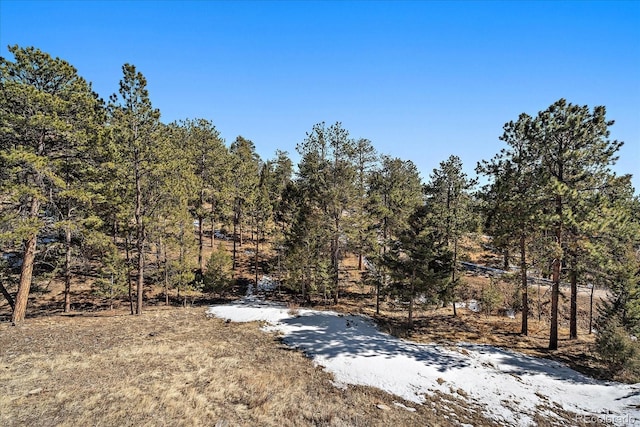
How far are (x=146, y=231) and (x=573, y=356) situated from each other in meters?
25.0

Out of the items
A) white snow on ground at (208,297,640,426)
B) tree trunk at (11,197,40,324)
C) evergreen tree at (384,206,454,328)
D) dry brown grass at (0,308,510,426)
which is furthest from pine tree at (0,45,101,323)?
evergreen tree at (384,206,454,328)

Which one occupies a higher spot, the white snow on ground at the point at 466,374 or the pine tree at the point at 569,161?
the pine tree at the point at 569,161

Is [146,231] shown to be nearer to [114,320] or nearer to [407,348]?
[114,320]

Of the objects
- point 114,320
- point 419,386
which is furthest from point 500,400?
point 114,320

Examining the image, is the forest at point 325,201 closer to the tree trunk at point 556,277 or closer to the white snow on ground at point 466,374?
the tree trunk at point 556,277

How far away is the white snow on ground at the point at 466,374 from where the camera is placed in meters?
10.5

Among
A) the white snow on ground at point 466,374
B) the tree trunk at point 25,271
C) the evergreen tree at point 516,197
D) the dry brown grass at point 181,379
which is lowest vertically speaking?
the white snow on ground at point 466,374

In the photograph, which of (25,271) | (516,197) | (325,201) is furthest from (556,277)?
(25,271)

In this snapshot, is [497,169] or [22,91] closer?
[22,91]

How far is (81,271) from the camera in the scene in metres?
31.3

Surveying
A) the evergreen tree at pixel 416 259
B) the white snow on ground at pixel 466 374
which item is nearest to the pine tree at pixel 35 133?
the white snow on ground at pixel 466 374

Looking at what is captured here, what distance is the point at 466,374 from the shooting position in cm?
1266

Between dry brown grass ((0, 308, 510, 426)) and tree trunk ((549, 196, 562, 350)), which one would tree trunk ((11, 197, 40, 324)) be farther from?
tree trunk ((549, 196, 562, 350))

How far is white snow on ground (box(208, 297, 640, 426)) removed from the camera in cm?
1052
